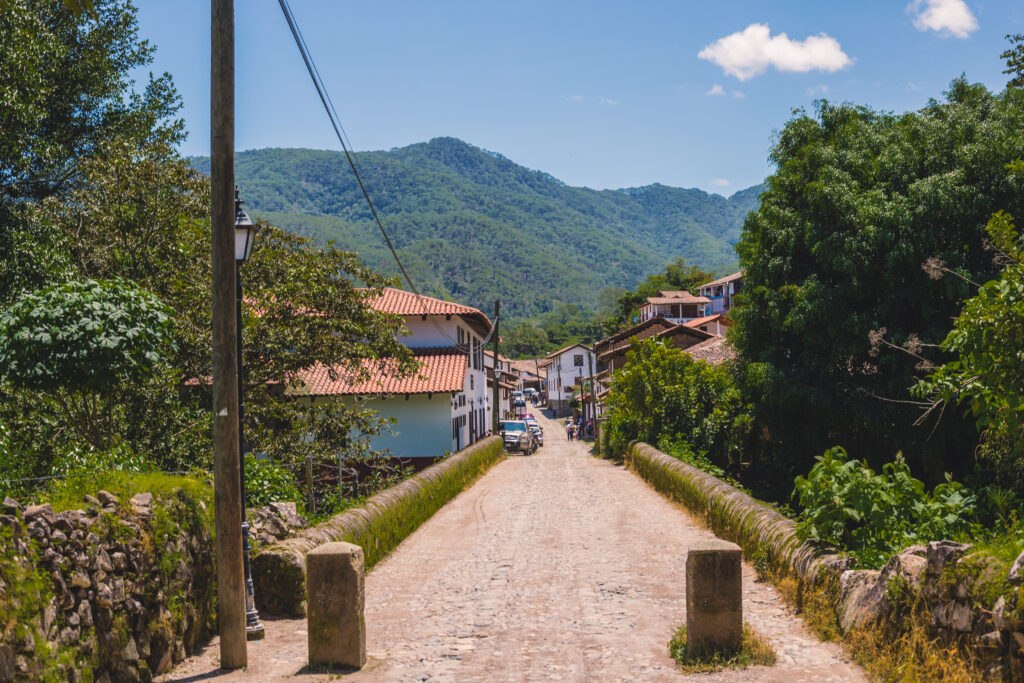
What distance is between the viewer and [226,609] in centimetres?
644

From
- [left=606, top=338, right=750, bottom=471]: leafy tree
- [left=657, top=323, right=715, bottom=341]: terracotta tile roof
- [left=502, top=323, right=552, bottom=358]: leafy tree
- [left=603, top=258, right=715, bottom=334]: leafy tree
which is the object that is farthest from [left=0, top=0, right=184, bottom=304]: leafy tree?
[left=502, top=323, right=552, bottom=358]: leafy tree

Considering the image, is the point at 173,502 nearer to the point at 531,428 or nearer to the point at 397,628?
the point at 397,628

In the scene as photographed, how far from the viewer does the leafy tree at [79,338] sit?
9.38 m

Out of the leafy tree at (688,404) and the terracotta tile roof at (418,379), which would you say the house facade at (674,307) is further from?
the leafy tree at (688,404)

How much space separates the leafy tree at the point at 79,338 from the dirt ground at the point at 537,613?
3796mm

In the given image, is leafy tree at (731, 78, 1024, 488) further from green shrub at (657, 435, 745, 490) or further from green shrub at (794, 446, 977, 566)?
green shrub at (794, 446, 977, 566)

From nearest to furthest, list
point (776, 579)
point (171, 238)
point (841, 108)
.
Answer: point (776, 579) < point (171, 238) < point (841, 108)

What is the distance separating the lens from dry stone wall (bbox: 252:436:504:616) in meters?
8.23

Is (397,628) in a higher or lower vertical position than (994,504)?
lower

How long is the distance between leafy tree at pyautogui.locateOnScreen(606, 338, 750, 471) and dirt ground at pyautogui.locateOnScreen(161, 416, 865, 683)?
39.9ft

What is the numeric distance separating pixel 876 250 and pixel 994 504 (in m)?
14.8

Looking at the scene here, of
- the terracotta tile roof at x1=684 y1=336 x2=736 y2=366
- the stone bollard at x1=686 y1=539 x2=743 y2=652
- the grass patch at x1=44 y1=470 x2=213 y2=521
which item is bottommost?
the stone bollard at x1=686 y1=539 x2=743 y2=652

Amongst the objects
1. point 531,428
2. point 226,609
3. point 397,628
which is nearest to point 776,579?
point 397,628

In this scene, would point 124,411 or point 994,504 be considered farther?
point 124,411
